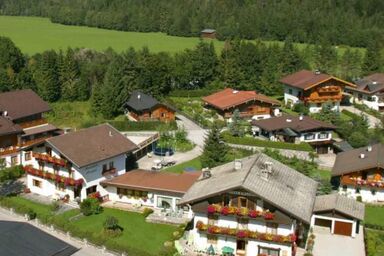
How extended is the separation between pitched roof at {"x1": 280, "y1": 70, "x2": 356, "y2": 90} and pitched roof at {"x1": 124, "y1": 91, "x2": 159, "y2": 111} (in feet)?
64.5

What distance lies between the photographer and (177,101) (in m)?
78.6

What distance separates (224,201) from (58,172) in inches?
681

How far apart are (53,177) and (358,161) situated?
25.7 metres

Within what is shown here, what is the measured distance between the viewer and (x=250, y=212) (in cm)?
3338

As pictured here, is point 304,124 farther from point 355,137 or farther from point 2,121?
point 2,121

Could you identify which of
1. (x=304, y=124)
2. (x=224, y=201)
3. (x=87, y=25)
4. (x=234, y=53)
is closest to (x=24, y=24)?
(x=87, y=25)

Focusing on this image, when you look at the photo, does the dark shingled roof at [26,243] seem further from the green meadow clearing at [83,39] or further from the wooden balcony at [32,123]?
the green meadow clearing at [83,39]

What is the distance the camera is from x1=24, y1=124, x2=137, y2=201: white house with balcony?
145ft

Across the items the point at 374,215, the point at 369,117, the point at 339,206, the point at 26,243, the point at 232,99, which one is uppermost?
the point at 26,243

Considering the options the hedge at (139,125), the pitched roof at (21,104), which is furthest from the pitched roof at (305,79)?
the pitched roof at (21,104)

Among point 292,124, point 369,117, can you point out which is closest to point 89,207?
point 292,124

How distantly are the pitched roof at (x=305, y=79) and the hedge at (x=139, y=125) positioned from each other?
63.9 feet

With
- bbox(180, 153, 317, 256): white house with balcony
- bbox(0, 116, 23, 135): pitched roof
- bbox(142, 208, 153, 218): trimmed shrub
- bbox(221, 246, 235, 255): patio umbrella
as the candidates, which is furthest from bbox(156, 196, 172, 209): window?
bbox(0, 116, 23, 135): pitched roof

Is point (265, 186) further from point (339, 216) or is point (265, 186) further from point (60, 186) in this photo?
point (60, 186)
